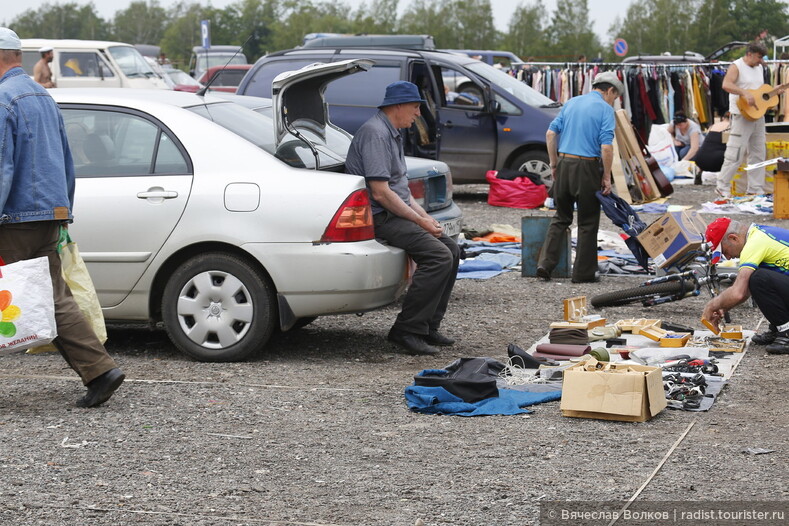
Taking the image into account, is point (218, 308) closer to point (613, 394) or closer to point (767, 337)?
point (613, 394)

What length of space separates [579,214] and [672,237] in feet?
3.46

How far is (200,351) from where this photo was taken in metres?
6.94

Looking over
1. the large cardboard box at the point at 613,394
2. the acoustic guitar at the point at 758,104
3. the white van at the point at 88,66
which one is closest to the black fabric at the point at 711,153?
the acoustic guitar at the point at 758,104

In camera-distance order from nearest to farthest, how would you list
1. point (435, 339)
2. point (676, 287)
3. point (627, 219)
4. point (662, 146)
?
point (435, 339), point (676, 287), point (627, 219), point (662, 146)

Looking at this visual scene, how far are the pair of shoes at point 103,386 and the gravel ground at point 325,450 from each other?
0.27 ft

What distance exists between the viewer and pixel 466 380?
604cm

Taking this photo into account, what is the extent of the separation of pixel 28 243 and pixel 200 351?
1.49 metres

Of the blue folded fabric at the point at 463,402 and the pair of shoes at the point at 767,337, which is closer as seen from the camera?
the blue folded fabric at the point at 463,402

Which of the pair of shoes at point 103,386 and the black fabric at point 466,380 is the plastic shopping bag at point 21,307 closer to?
the pair of shoes at point 103,386

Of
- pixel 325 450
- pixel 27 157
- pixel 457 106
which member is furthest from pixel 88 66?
pixel 325 450

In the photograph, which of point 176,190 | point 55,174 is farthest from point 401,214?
point 55,174

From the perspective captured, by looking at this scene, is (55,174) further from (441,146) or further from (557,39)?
(557,39)

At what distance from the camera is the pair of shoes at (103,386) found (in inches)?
228

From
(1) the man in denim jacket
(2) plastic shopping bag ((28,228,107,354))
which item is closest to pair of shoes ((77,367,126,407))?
(1) the man in denim jacket
